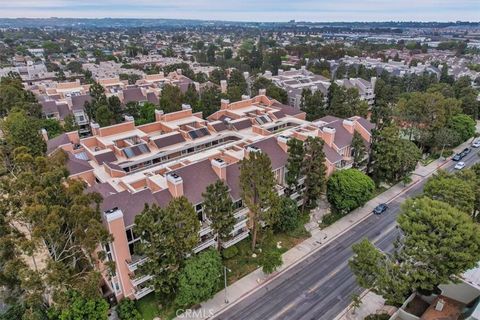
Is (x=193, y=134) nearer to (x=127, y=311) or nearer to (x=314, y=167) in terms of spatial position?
(x=314, y=167)

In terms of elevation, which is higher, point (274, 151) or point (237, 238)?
point (274, 151)

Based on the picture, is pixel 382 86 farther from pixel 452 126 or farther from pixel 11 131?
pixel 11 131

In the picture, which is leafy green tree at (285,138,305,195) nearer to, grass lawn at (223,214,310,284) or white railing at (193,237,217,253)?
grass lawn at (223,214,310,284)

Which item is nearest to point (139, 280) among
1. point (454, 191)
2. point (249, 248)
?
point (249, 248)

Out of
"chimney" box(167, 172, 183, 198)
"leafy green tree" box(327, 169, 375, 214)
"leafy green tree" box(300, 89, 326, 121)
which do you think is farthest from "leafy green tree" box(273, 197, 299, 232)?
"leafy green tree" box(300, 89, 326, 121)

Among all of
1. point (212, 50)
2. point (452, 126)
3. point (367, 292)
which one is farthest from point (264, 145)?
point (212, 50)

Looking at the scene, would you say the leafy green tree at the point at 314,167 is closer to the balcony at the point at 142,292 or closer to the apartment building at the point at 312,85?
the balcony at the point at 142,292
